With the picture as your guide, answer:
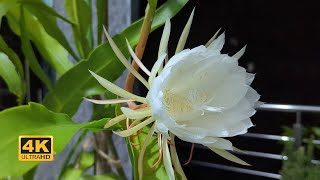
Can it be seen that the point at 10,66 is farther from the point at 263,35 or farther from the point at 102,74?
the point at 263,35

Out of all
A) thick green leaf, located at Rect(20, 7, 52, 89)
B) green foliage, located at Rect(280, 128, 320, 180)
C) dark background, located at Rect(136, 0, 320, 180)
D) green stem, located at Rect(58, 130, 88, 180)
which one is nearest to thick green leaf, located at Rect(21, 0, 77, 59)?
thick green leaf, located at Rect(20, 7, 52, 89)

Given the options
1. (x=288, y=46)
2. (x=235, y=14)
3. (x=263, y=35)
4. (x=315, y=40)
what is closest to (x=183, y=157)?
(x=235, y=14)

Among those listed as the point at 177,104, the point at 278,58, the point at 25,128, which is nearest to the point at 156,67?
the point at 177,104

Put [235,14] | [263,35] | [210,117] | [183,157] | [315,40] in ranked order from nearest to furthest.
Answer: [210,117], [183,157], [235,14], [263,35], [315,40]

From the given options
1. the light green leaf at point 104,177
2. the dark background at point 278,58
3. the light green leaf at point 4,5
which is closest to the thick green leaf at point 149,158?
the light green leaf at point 104,177

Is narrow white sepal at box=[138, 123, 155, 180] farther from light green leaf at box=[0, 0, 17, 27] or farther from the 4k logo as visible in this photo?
light green leaf at box=[0, 0, 17, 27]

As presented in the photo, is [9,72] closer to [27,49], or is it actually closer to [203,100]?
[27,49]
